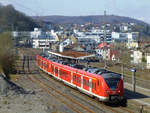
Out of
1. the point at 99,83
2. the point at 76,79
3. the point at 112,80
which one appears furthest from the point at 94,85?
the point at 76,79

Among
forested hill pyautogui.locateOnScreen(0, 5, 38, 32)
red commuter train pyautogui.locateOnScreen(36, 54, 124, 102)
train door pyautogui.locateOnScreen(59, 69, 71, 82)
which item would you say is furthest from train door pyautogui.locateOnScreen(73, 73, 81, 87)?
forested hill pyautogui.locateOnScreen(0, 5, 38, 32)

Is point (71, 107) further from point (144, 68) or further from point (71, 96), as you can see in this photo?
point (144, 68)

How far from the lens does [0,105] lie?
50.2ft

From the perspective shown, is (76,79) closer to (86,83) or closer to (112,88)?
(86,83)

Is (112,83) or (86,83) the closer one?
(112,83)

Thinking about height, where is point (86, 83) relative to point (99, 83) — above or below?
below

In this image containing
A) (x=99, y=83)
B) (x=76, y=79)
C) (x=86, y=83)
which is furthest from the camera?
(x=76, y=79)

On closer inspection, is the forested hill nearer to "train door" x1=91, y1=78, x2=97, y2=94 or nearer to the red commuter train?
the red commuter train

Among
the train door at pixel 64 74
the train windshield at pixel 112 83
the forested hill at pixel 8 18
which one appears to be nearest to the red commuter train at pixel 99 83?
the train windshield at pixel 112 83

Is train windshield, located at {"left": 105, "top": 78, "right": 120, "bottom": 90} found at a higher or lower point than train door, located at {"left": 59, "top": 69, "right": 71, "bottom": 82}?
higher

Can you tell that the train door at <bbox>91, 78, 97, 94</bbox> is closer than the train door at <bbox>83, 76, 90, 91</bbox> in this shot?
Yes

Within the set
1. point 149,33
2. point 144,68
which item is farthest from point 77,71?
point 149,33

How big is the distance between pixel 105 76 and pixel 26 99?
5.17 metres

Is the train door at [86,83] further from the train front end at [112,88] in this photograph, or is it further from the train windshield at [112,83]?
the train windshield at [112,83]
